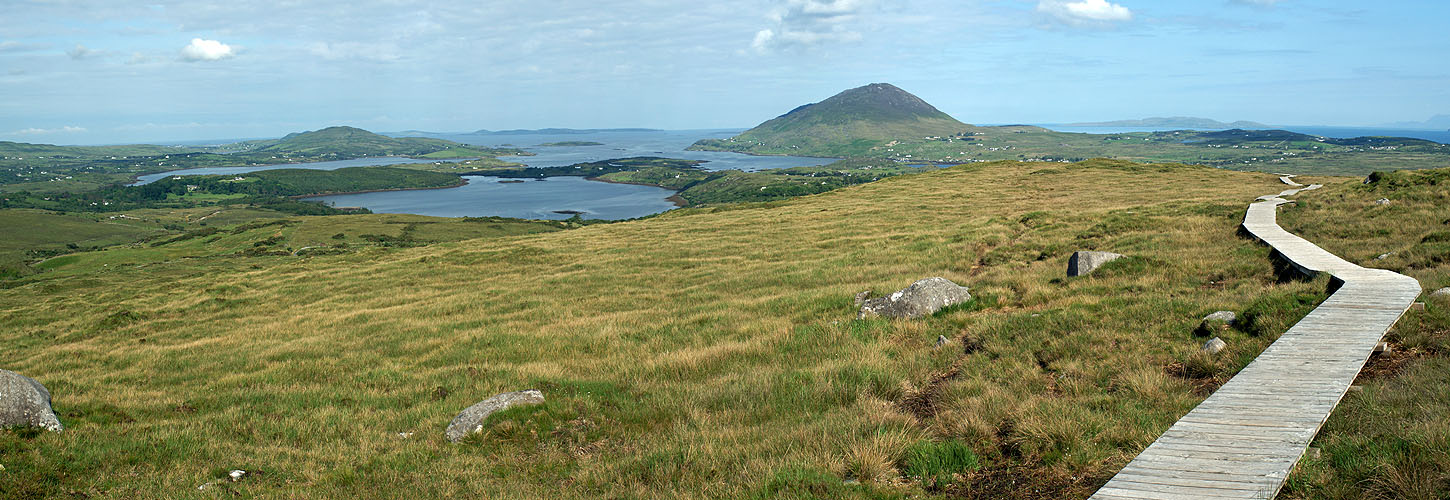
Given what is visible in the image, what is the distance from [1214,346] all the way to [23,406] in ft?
61.2

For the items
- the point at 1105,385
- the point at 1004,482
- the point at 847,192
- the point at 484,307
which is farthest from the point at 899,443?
the point at 847,192

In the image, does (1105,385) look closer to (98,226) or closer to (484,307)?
(484,307)

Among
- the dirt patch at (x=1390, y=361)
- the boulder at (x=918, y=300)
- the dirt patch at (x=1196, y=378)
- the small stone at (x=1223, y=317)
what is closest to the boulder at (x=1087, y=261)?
the boulder at (x=918, y=300)

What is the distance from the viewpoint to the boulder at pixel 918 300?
15.4 m

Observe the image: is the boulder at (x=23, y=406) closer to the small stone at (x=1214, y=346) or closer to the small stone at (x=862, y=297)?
the small stone at (x=862, y=297)

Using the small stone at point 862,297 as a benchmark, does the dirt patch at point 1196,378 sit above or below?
above

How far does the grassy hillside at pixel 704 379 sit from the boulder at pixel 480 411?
1.05 feet

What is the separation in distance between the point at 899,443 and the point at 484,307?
21.5m

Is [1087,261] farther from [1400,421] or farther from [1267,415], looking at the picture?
[1400,421]

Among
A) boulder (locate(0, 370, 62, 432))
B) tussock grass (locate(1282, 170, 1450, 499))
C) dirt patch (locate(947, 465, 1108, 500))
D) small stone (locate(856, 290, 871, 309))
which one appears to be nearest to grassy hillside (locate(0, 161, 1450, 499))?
dirt patch (locate(947, 465, 1108, 500))

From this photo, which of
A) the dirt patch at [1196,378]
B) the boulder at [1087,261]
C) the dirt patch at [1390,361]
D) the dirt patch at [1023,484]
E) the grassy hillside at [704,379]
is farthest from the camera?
the boulder at [1087,261]

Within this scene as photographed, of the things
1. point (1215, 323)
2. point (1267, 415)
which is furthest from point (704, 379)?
point (1215, 323)

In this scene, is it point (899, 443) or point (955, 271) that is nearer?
point (899, 443)

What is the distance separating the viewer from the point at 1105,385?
9336 millimetres
